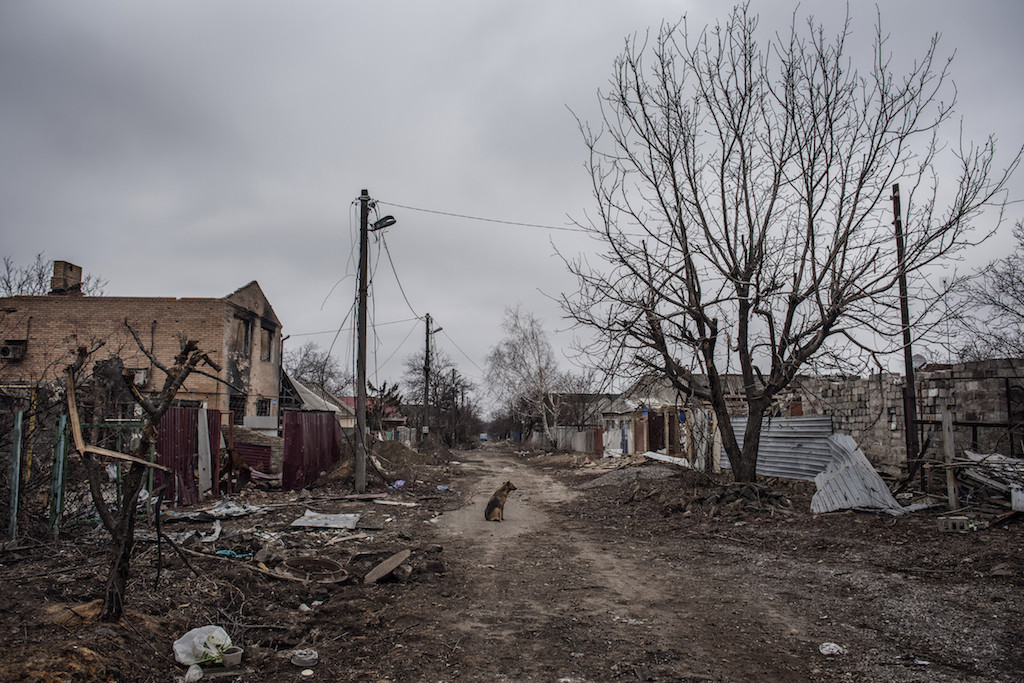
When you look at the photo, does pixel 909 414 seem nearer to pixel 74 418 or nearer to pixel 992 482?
pixel 992 482

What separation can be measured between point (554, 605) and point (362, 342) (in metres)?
10.5

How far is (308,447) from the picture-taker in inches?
597

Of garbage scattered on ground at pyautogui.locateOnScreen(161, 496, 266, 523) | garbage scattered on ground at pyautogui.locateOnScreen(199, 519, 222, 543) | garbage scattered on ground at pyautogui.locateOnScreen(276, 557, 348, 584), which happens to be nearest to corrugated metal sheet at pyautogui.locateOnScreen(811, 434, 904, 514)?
garbage scattered on ground at pyautogui.locateOnScreen(276, 557, 348, 584)

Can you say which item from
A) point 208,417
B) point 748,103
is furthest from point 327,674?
point 748,103

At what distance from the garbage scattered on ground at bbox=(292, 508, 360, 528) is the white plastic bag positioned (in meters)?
5.13

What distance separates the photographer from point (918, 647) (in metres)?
4.42

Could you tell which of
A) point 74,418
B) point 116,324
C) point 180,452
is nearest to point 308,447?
point 180,452

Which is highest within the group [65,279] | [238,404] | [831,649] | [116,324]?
[65,279]

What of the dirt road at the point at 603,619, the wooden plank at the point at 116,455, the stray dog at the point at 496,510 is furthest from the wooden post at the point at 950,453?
the wooden plank at the point at 116,455

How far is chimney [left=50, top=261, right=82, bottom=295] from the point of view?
25.5 m

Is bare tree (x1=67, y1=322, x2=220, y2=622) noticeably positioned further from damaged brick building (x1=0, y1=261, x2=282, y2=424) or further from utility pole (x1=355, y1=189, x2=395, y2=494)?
damaged brick building (x1=0, y1=261, x2=282, y2=424)

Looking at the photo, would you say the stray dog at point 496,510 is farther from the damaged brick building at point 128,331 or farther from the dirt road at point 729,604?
the damaged brick building at point 128,331

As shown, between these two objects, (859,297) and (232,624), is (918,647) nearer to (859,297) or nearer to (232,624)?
(232,624)

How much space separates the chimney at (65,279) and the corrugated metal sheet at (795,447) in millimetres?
27188
